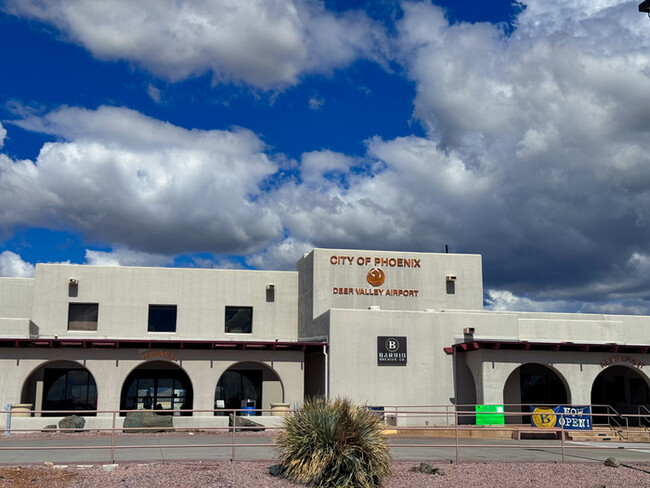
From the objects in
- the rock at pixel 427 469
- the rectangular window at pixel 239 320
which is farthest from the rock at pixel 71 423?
the rock at pixel 427 469

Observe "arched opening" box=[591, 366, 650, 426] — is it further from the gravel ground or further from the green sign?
the gravel ground

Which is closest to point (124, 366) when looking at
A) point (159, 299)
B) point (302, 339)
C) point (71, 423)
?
point (71, 423)

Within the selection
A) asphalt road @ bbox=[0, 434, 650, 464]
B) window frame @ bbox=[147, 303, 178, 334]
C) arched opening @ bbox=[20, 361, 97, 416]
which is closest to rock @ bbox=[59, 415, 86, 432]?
asphalt road @ bbox=[0, 434, 650, 464]

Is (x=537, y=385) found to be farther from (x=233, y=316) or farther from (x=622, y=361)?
(x=233, y=316)

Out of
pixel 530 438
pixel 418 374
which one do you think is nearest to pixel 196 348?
pixel 418 374

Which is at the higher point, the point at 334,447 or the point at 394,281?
the point at 394,281

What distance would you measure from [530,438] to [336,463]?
1457 centimetres

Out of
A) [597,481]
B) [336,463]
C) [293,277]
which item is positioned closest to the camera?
[336,463]

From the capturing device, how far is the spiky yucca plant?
1458 centimetres

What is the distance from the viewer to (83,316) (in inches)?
1389

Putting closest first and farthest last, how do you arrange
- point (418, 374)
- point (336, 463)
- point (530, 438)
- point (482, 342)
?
point (336, 463)
point (530, 438)
point (482, 342)
point (418, 374)

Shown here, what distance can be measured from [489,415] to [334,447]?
47.4 feet

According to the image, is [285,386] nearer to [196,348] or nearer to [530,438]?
[196,348]

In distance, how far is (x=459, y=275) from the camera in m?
36.0
